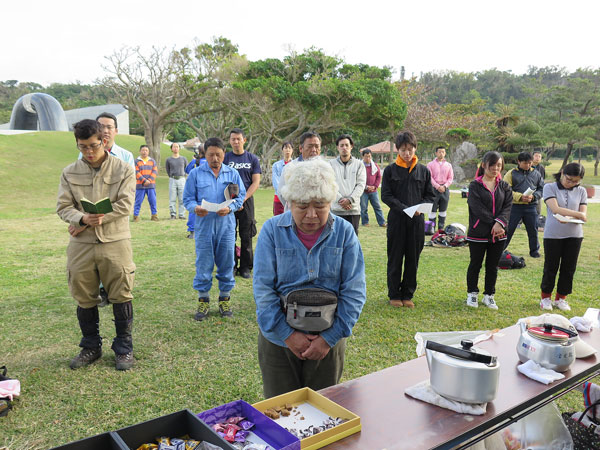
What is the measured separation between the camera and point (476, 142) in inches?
1094

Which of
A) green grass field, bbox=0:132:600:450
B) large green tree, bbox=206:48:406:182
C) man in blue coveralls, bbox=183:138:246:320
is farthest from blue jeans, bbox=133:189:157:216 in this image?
large green tree, bbox=206:48:406:182

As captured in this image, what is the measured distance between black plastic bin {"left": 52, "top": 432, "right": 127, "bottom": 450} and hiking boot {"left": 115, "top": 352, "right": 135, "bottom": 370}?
240 cm

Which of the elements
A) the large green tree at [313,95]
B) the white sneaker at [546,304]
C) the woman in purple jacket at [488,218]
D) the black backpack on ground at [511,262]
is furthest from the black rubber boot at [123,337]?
the large green tree at [313,95]

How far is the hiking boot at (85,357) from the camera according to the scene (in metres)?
3.51

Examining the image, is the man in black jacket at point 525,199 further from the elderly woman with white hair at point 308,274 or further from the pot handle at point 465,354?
the pot handle at point 465,354

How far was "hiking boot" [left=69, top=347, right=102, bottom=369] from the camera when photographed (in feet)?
11.5

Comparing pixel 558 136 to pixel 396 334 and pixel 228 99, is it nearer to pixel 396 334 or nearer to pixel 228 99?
pixel 228 99

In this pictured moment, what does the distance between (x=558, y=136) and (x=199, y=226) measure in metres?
26.0

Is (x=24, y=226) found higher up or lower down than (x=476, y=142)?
lower down

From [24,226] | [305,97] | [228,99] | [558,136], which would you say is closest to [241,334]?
[24,226]

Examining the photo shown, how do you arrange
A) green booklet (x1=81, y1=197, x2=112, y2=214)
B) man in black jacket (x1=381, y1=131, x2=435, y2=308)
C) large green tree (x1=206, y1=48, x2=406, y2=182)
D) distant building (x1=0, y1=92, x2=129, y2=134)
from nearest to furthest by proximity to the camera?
1. green booklet (x1=81, y1=197, x2=112, y2=214)
2. man in black jacket (x1=381, y1=131, x2=435, y2=308)
3. large green tree (x1=206, y1=48, x2=406, y2=182)
4. distant building (x1=0, y1=92, x2=129, y2=134)

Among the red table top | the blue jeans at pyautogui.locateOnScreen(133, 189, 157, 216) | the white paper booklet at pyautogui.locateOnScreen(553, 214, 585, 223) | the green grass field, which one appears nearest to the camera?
the red table top

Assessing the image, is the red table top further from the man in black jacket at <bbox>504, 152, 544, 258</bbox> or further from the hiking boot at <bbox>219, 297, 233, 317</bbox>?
the man in black jacket at <bbox>504, 152, 544, 258</bbox>

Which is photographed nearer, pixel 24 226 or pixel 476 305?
pixel 476 305
